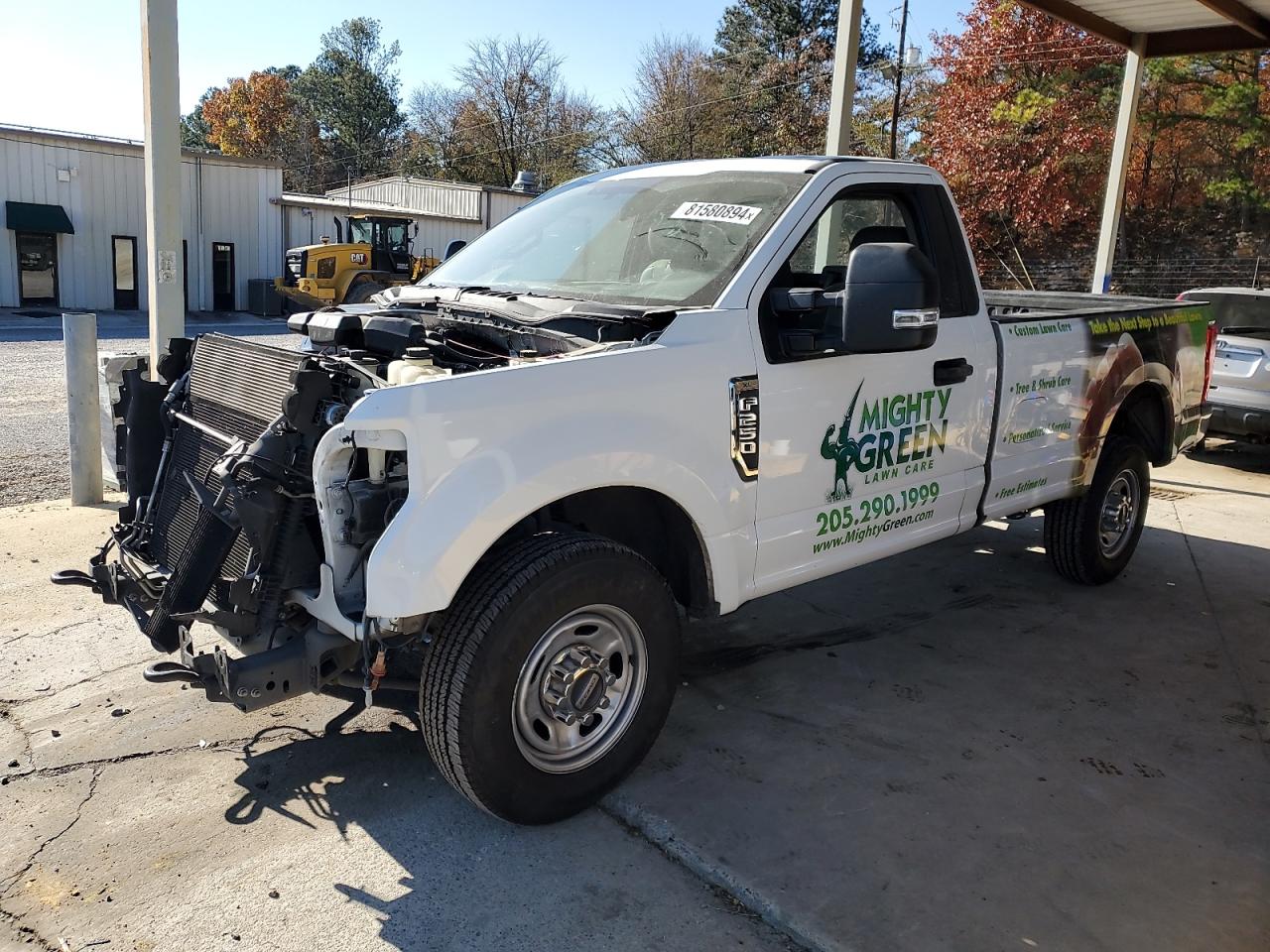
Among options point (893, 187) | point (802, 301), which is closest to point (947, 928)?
point (802, 301)

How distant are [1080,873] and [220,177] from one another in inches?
1250

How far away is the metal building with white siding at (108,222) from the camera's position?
26844 mm

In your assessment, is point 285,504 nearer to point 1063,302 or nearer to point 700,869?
point 700,869

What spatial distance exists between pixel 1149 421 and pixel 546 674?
4.61m

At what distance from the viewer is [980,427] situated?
182 inches

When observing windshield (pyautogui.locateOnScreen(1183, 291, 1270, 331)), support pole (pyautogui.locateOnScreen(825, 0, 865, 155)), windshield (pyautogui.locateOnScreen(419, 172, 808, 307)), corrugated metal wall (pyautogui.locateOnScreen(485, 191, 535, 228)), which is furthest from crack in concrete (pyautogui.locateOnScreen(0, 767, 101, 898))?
corrugated metal wall (pyautogui.locateOnScreen(485, 191, 535, 228))

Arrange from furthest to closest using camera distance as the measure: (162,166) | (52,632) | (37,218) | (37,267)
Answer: (37,267) < (37,218) < (162,166) < (52,632)

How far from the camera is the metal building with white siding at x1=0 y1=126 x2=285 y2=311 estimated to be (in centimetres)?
2684

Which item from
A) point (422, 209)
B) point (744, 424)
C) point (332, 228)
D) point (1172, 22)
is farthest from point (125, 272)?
point (744, 424)

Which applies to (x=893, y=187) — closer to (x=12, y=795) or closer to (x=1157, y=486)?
(x=12, y=795)

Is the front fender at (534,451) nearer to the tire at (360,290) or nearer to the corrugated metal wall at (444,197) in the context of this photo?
the tire at (360,290)

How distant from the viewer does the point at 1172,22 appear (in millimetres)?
11156

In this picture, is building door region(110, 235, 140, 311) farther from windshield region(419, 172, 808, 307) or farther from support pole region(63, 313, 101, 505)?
windshield region(419, 172, 808, 307)

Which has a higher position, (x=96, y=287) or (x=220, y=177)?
(x=220, y=177)
